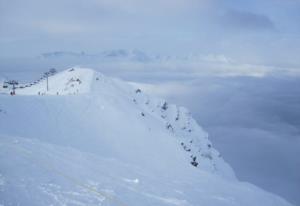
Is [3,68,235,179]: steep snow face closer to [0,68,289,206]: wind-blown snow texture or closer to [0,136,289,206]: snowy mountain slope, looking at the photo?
[0,68,289,206]: wind-blown snow texture

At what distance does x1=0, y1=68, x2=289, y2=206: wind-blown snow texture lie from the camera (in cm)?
1381

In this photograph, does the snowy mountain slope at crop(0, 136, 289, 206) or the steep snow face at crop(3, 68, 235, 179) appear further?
the steep snow face at crop(3, 68, 235, 179)

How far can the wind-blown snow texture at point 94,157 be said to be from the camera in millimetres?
13812

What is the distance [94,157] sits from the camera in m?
21.2

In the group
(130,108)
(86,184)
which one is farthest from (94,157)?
(130,108)

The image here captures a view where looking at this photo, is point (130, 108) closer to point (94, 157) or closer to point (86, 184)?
point (94, 157)

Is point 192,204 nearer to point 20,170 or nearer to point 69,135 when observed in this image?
point 20,170

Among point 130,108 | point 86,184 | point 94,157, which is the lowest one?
point 86,184

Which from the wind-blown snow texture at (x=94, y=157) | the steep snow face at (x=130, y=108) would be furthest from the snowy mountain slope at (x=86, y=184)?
the steep snow face at (x=130, y=108)

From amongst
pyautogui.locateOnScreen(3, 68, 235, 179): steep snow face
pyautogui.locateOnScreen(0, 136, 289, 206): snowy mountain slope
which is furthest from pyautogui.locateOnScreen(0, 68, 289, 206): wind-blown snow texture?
pyautogui.locateOnScreen(3, 68, 235, 179): steep snow face

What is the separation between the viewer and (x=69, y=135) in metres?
37.7

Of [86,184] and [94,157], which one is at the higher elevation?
[94,157]

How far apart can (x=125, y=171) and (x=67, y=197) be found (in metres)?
6.37

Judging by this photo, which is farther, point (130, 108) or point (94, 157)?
point (130, 108)
